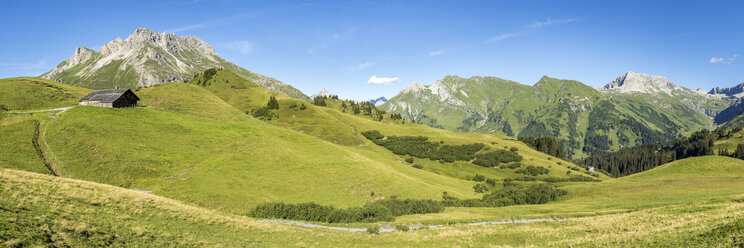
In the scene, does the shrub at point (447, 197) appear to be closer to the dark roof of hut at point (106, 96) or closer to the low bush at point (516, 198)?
the low bush at point (516, 198)

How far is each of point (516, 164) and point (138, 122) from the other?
126 meters

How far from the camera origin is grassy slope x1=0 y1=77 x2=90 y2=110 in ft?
252

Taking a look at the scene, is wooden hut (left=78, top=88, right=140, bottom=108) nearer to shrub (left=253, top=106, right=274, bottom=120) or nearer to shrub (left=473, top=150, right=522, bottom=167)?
shrub (left=253, top=106, right=274, bottom=120)

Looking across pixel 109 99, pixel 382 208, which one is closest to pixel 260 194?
pixel 382 208

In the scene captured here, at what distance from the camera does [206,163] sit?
5984cm

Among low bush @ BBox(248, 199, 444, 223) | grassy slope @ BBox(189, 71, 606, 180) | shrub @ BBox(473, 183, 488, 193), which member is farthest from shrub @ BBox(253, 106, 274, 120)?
low bush @ BBox(248, 199, 444, 223)

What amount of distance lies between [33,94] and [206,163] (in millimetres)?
66844

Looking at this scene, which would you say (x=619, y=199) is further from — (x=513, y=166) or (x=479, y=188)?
(x=513, y=166)

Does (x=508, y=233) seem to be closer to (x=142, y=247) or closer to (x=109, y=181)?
(x=142, y=247)

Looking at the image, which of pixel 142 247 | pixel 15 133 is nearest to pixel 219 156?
pixel 15 133

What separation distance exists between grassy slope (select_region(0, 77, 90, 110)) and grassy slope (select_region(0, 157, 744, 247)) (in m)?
71.2

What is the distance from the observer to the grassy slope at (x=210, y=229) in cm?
1822

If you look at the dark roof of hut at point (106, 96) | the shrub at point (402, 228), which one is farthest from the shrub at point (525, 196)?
the dark roof of hut at point (106, 96)

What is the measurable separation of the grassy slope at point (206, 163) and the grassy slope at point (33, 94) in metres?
19.5
